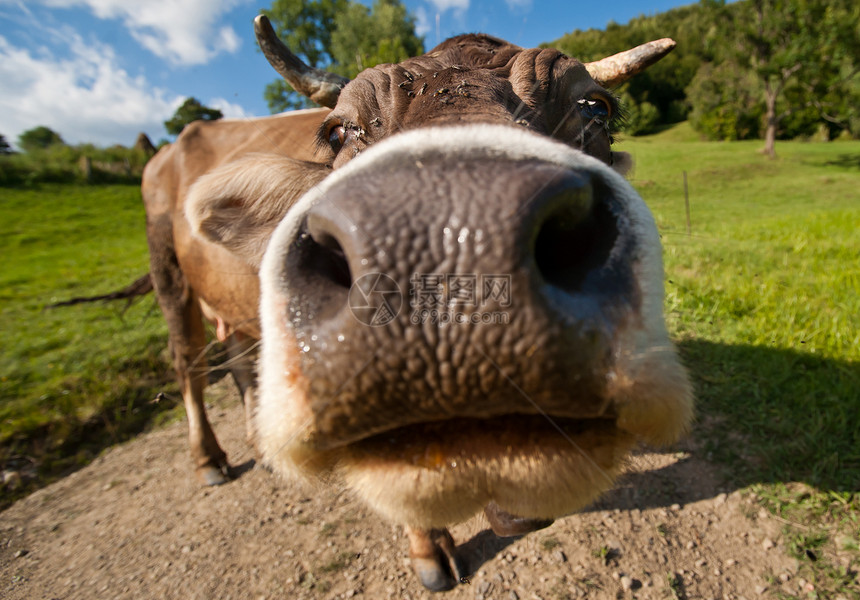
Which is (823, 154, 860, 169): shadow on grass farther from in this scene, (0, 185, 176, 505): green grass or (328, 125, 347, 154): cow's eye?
(0, 185, 176, 505): green grass

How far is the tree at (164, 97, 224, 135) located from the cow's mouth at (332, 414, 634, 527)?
37514 millimetres

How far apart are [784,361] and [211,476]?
20.0 feet

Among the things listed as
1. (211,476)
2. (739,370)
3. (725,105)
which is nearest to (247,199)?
(211,476)

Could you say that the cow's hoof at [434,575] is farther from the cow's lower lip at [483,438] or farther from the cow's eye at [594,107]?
the cow's eye at [594,107]

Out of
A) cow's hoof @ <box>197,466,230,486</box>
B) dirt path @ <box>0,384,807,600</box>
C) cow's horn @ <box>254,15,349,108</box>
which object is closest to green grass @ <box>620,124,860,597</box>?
dirt path @ <box>0,384,807,600</box>

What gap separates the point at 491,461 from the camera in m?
1.40

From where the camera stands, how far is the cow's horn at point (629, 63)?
335 centimetres

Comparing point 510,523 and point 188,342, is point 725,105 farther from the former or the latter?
point 510,523

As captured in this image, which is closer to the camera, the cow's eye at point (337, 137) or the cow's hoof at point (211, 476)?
the cow's eye at point (337, 137)

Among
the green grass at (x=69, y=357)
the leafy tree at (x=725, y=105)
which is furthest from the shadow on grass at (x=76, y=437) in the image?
the leafy tree at (x=725, y=105)

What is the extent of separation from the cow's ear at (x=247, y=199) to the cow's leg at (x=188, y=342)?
2.69 m

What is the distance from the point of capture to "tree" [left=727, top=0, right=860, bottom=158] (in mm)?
30922

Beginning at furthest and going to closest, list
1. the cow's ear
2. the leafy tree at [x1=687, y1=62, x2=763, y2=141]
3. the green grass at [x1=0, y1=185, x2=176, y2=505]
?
1. the leafy tree at [x1=687, y1=62, x2=763, y2=141]
2. the green grass at [x1=0, y1=185, x2=176, y2=505]
3. the cow's ear

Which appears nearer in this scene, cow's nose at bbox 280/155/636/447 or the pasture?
cow's nose at bbox 280/155/636/447
